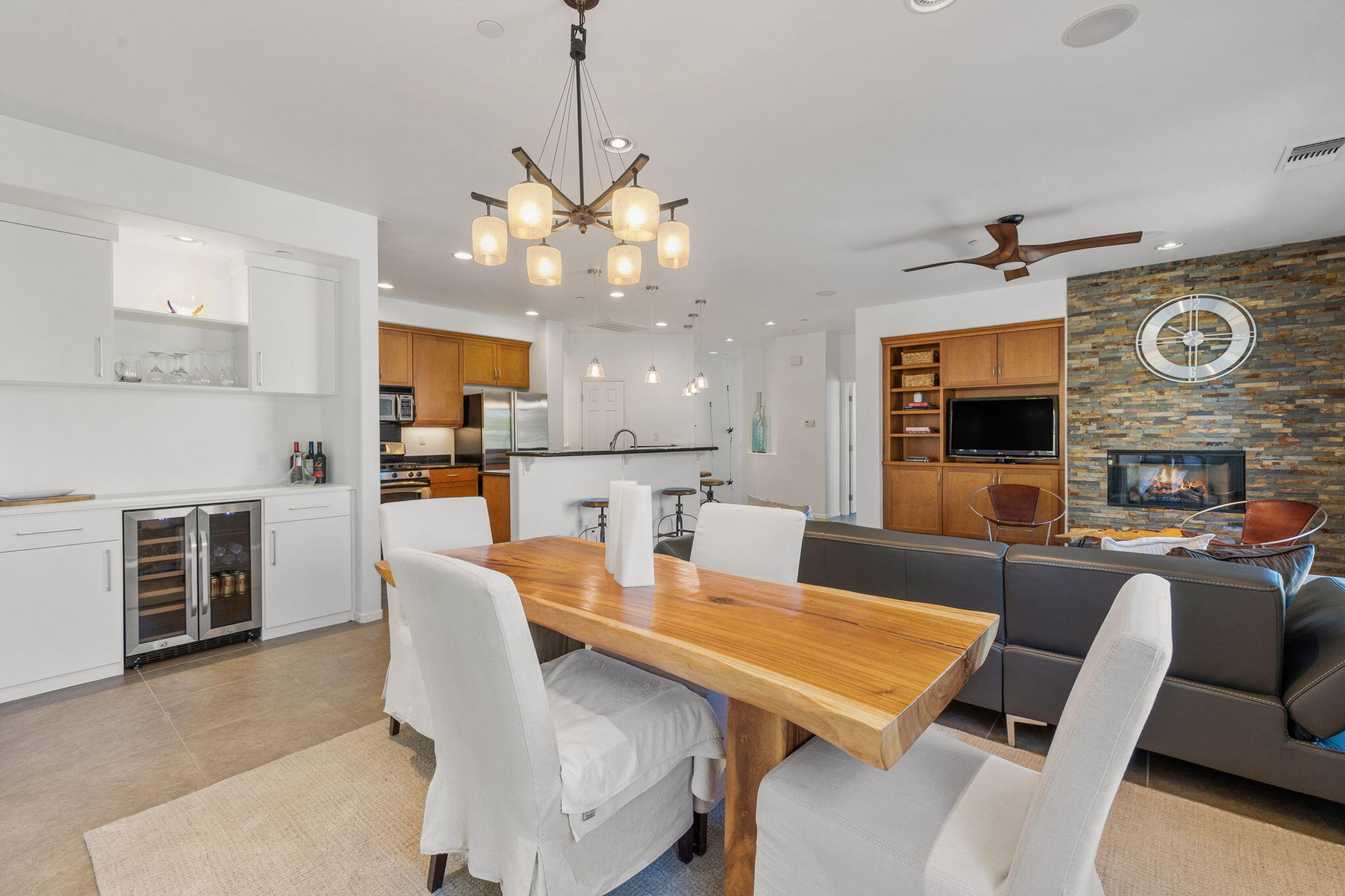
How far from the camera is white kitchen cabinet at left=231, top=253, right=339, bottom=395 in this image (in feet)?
11.9

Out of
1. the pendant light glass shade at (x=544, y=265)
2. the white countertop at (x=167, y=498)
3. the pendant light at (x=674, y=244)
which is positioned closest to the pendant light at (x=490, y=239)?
the pendant light glass shade at (x=544, y=265)

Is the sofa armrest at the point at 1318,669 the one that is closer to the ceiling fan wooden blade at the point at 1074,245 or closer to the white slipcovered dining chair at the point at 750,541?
the white slipcovered dining chair at the point at 750,541

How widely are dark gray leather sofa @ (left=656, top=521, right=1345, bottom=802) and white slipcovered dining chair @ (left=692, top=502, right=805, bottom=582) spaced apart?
541 mm

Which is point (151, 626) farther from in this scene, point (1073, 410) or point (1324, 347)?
point (1324, 347)

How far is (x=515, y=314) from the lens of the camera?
22.5ft

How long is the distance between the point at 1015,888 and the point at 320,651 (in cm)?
354

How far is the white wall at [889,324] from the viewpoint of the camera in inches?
229

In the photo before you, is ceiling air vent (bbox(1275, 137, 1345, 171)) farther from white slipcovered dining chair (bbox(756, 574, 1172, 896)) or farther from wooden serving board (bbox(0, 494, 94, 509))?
wooden serving board (bbox(0, 494, 94, 509))

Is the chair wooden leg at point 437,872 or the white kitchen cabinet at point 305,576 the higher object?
the white kitchen cabinet at point 305,576

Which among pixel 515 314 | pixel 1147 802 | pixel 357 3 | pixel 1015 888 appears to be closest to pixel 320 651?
pixel 357 3

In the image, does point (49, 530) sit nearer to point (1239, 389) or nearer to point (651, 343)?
point (651, 343)

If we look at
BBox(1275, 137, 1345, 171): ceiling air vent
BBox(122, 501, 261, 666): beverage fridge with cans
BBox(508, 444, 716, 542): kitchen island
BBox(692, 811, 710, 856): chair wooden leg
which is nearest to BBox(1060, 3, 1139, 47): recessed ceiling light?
BBox(1275, 137, 1345, 171): ceiling air vent

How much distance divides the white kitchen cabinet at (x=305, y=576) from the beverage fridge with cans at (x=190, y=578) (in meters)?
0.08

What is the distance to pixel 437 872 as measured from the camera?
1.54m
